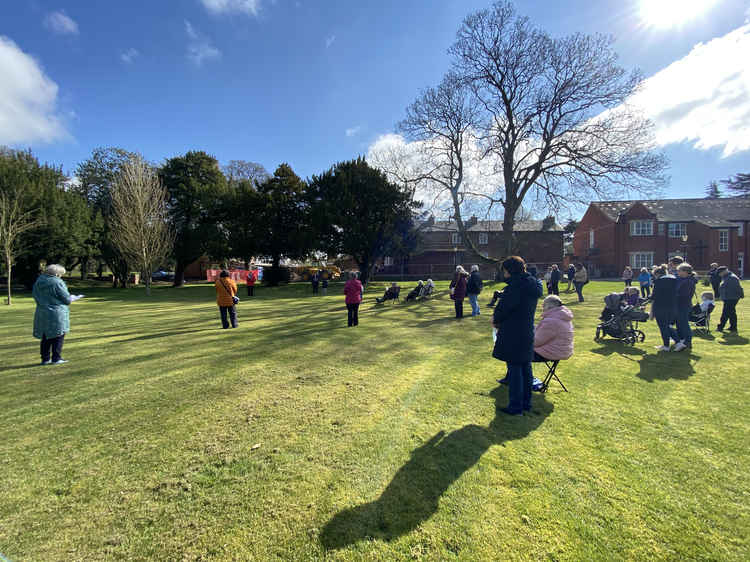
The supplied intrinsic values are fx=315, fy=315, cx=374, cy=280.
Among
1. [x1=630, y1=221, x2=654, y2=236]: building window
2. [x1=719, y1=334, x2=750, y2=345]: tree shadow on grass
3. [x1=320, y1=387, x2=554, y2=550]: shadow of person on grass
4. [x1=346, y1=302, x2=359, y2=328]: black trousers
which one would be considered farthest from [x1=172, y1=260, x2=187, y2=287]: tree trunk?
[x1=630, y1=221, x2=654, y2=236]: building window

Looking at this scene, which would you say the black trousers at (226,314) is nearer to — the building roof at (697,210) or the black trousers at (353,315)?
the black trousers at (353,315)

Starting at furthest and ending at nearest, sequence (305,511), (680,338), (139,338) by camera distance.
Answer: (139,338)
(680,338)
(305,511)

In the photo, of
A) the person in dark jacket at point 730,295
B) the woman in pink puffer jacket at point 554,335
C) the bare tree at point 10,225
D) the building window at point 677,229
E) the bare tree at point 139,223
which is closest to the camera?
the woman in pink puffer jacket at point 554,335

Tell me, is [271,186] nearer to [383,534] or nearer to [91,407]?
[91,407]

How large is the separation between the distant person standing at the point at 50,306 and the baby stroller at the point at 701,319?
15.0 meters

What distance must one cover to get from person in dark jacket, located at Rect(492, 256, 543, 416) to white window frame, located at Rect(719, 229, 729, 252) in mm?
49402

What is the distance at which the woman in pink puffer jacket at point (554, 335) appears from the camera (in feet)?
14.7

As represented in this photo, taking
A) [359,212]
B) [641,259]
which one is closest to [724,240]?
[641,259]

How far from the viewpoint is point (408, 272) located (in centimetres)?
4097

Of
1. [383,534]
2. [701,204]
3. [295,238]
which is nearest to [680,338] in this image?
[383,534]

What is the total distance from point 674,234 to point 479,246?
22.1 m

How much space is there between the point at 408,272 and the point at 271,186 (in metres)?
19.5

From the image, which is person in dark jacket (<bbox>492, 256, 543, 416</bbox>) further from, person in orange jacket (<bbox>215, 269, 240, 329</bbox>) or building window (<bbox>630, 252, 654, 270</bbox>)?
building window (<bbox>630, 252, 654, 270</bbox>)

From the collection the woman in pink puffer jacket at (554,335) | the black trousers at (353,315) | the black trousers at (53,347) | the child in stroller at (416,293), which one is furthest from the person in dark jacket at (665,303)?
the black trousers at (53,347)
